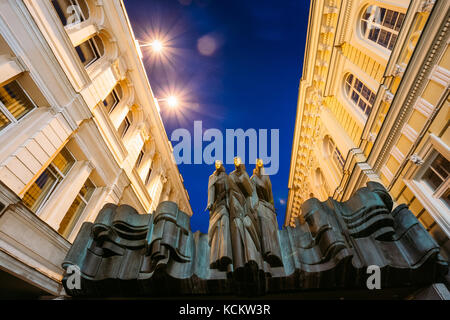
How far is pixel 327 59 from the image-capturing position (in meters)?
14.9

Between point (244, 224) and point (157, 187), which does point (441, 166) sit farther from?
point (157, 187)

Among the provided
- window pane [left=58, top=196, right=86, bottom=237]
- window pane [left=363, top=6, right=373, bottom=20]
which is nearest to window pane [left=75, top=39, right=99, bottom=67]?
window pane [left=58, top=196, right=86, bottom=237]

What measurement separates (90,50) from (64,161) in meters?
6.24

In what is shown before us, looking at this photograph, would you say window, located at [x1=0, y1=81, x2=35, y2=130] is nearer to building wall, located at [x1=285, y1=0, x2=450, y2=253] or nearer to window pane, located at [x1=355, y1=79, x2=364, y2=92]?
building wall, located at [x1=285, y1=0, x2=450, y2=253]

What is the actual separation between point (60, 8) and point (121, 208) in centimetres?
1013

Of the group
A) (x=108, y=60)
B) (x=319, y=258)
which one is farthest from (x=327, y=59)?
(x=319, y=258)

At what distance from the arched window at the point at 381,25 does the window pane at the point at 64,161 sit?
47.8ft

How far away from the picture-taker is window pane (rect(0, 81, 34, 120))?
21.2 ft

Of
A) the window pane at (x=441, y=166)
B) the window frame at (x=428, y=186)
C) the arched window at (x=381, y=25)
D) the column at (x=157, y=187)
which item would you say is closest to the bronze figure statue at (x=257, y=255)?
the window frame at (x=428, y=186)

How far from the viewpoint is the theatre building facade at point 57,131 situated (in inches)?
221

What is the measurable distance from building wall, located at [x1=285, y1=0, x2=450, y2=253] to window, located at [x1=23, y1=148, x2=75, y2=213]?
811 cm

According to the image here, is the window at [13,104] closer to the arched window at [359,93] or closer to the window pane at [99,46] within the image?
the window pane at [99,46]

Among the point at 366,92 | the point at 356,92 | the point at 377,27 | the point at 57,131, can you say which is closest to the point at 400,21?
the point at 377,27
